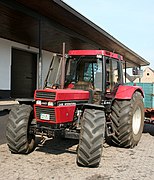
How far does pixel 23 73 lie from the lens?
41.8ft

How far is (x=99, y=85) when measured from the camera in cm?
544

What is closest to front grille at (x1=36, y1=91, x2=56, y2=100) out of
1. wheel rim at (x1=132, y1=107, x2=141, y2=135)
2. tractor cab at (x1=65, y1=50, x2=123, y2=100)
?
tractor cab at (x1=65, y1=50, x2=123, y2=100)

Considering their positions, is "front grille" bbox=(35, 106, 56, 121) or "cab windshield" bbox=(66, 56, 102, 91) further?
"cab windshield" bbox=(66, 56, 102, 91)

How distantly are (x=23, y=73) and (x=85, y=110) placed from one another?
28.0 ft

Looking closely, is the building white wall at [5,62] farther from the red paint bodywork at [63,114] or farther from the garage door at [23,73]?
the red paint bodywork at [63,114]

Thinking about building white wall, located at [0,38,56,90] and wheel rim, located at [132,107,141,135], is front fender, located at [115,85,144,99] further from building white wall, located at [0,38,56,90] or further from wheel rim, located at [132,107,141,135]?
building white wall, located at [0,38,56,90]

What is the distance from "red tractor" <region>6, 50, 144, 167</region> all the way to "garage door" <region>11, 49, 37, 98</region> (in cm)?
681

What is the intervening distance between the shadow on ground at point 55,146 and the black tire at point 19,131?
1.90 ft

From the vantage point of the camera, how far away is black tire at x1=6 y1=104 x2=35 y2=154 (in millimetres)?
5002

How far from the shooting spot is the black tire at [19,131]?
5.00 metres

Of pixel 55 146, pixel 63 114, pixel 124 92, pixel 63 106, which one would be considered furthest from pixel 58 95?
pixel 124 92

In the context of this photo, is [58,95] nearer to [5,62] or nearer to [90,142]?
[90,142]

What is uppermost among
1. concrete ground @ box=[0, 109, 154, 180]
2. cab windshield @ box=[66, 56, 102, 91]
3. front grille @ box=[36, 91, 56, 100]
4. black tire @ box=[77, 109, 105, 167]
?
cab windshield @ box=[66, 56, 102, 91]

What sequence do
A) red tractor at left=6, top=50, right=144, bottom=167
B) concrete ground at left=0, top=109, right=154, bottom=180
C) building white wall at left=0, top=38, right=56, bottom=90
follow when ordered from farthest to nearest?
1. building white wall at left=0, top=38, right=56, bottom=90
2. red tractor at left=6, top=50, right=144, bottom=167
3. concrete ground at left=0, top=109, right=154, bottom=180
